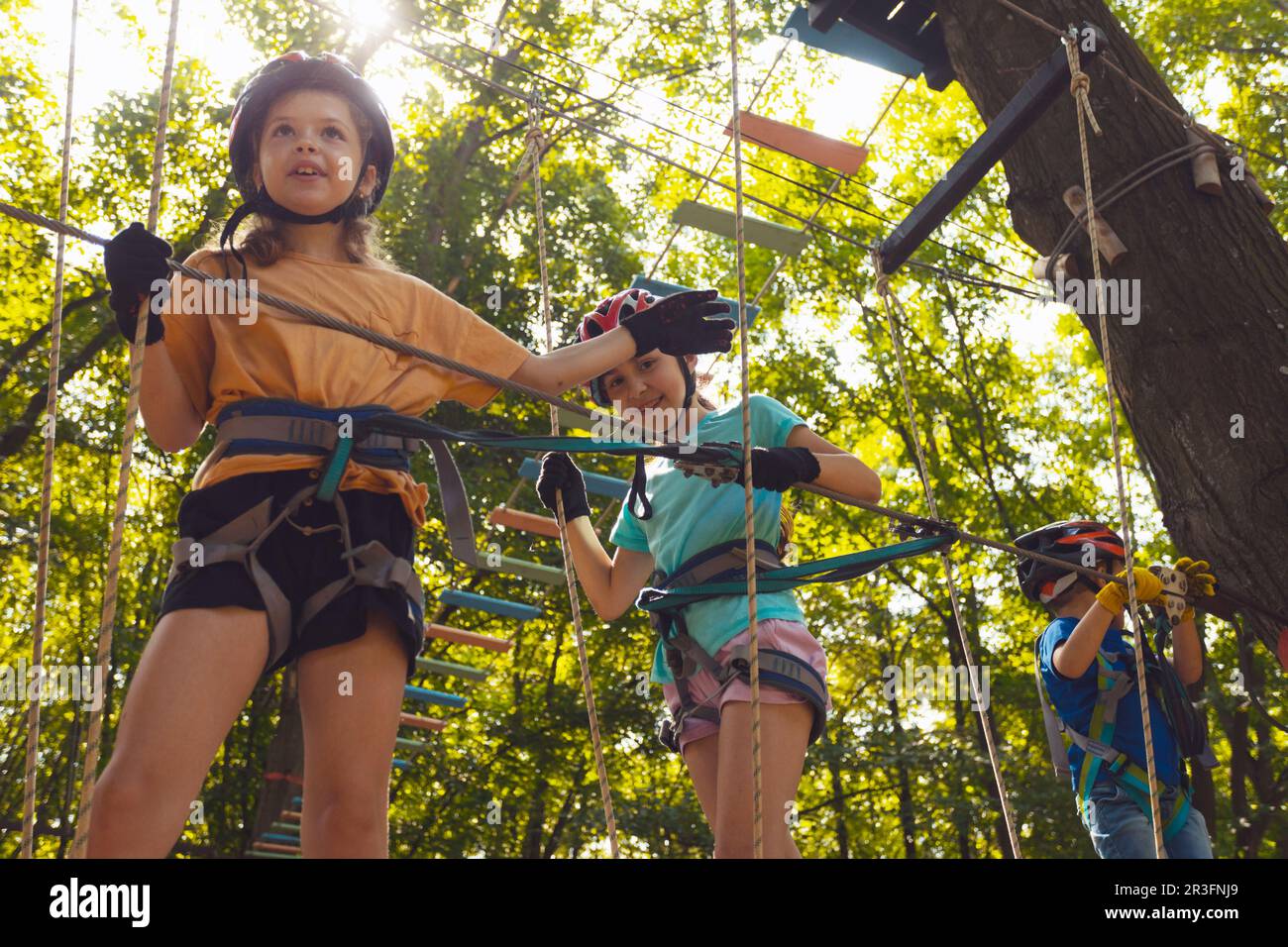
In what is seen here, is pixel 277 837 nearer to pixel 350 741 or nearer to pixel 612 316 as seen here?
pixel 612 316

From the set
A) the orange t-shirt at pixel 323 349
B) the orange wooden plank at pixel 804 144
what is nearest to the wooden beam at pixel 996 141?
the orange wooden plank at pixel 804 144

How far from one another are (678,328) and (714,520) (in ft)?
1.46

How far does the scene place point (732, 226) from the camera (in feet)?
15.8

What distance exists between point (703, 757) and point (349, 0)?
8.84 meters

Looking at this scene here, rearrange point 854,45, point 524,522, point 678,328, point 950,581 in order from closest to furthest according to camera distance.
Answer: point 678,328
point 950,581
point 854,45
point 524,522

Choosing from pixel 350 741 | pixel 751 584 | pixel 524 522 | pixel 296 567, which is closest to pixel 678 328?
pixel 751 584

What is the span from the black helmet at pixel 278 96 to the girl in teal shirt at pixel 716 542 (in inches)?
26.2

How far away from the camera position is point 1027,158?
127 inches

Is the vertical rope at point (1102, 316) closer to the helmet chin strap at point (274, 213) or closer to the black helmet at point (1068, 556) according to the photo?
the black helmet at point (1068, 556)

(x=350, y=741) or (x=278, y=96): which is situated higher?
(x=278, y=96)

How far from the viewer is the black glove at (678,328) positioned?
218 centimetres

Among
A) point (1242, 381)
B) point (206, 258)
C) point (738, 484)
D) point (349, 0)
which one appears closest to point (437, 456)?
point (206, 258)
